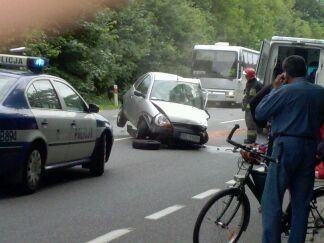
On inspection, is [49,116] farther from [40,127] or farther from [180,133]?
[180,133]

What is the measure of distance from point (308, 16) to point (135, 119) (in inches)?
3985

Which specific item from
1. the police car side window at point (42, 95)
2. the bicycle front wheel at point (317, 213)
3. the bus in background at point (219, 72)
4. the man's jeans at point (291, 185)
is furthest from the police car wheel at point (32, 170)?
the bus in background at point (219, 72)

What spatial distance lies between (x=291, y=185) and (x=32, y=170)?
177 inches

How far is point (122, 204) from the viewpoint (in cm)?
1021

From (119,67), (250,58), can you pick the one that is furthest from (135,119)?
(250,58)

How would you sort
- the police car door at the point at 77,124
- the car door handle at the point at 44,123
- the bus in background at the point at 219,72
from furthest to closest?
the bus in background at the point at 219,72
the police car door at the point at 77,124
the car door handle at the point at 44,123

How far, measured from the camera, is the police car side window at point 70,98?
1174cm

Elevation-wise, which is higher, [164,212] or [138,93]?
[138,93]

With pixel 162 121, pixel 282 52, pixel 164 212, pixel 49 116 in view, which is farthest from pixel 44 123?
pixel 282 52

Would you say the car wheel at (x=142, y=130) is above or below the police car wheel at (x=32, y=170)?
below

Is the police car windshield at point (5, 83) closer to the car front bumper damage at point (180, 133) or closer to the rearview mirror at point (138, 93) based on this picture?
the car front bumper damage at point (180, 133)

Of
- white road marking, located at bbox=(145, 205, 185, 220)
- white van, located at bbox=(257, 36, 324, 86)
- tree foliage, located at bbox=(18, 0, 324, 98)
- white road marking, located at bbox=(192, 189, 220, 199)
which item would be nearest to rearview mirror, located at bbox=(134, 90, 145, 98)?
white van, located at bbox=(257, 36, 324, 86)

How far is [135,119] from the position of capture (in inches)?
741

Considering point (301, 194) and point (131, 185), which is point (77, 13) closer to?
point (131, 185)
